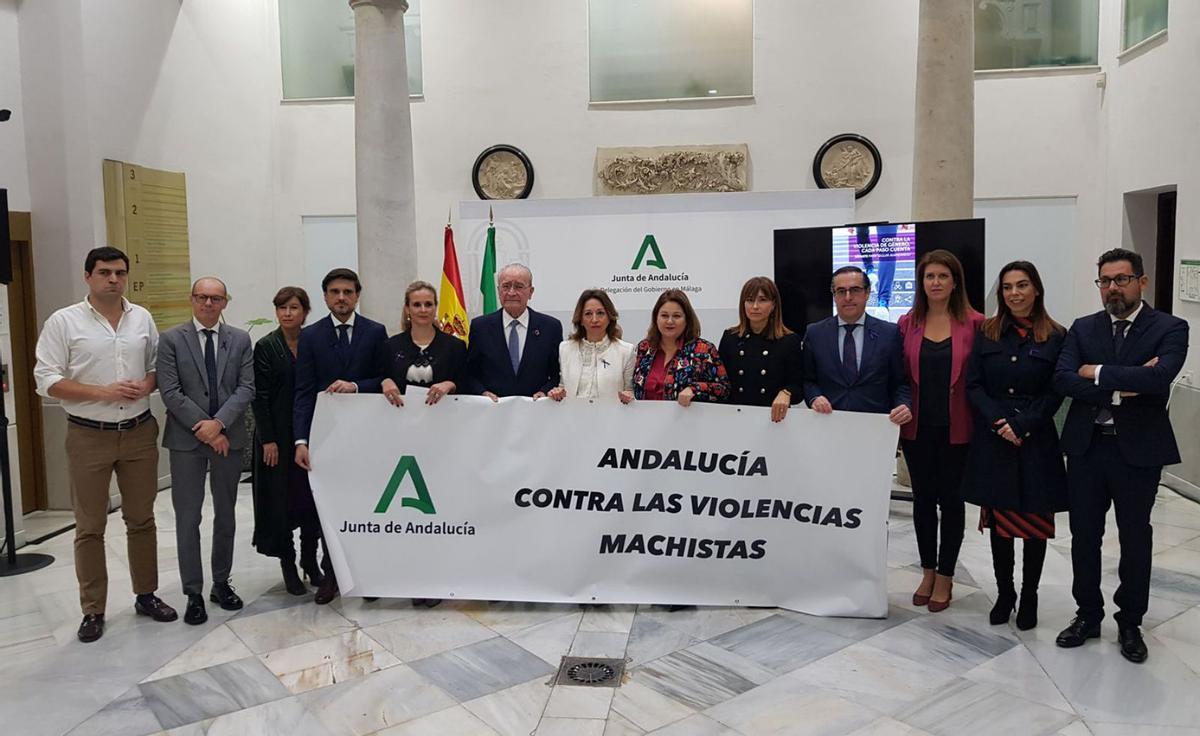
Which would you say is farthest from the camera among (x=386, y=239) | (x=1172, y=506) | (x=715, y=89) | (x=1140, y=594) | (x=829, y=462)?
(x=715, y=89)

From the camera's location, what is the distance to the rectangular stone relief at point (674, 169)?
8859 millimetres

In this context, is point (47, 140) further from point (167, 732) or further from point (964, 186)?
point (964, 186)

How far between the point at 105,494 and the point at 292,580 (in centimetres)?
99

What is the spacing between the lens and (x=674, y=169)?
8.90 m

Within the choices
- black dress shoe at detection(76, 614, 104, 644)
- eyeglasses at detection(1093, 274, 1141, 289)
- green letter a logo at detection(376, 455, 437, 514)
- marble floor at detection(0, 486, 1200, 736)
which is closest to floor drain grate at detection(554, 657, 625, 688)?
marble floor at detection(0, 486, 1200, 736)

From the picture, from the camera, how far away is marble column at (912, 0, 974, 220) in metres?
6.51

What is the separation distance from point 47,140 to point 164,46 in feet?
4.95

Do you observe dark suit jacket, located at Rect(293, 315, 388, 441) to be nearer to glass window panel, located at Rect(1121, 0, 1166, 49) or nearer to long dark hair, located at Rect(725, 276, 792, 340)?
long dark hair, located at Rect(725, 276, 792, 340)

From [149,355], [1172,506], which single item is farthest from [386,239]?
[1172,506]

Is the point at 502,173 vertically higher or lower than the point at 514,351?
higher

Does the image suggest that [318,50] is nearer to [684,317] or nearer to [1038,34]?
[684,317]

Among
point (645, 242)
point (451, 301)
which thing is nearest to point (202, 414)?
point (451, 301)

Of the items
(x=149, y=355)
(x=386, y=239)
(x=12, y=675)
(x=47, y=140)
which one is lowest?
(x=12, y=675)

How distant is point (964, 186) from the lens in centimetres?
653
